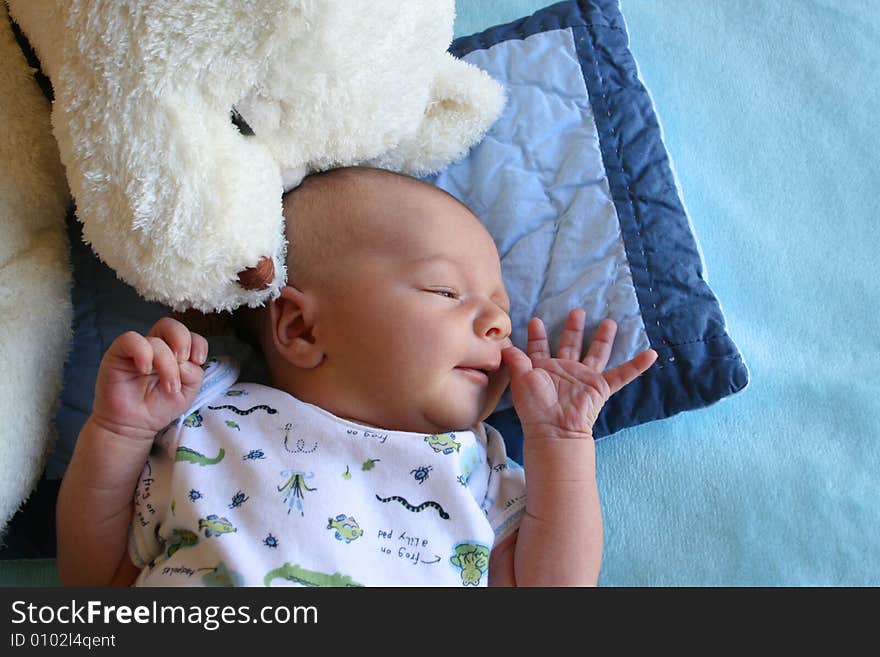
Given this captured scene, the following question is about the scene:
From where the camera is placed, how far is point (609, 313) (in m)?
1.20

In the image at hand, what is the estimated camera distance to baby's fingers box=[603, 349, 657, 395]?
110 centimetres

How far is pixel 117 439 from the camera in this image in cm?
101

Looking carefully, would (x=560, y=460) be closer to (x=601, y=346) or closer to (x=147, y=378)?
(x=601, y=346)

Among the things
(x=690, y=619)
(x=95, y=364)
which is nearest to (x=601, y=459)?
(x=690, y=619)

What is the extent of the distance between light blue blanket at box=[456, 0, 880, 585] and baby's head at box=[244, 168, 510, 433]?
0.27 metres

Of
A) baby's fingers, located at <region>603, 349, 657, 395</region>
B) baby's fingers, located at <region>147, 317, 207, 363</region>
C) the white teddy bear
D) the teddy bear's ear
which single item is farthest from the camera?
the teddy bear's ear

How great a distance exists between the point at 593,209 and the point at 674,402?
0.29 meters

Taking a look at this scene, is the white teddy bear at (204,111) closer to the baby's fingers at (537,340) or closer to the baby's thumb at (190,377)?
the baby's thumb at (190,377)

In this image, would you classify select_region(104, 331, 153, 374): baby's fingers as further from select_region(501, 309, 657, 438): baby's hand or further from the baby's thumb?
select_region(501, 309, 657, 438): baby's hand

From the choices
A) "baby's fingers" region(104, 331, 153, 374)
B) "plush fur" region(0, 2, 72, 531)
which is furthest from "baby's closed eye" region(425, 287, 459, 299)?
"plush fur" region(0, 2, 72, 531)

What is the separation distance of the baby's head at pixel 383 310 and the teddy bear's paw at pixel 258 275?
0.28ft

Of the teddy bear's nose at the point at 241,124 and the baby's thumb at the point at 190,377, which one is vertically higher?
the teddy bear's nose at the point at 241,124

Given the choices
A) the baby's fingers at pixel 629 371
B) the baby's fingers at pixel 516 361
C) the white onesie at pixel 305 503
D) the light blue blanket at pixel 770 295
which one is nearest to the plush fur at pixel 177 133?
the white onesie at pixel 305 503

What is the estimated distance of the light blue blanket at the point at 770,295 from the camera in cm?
115
